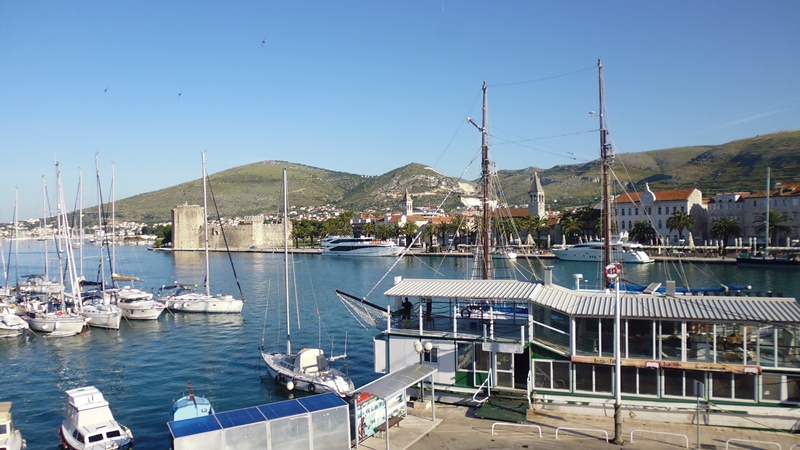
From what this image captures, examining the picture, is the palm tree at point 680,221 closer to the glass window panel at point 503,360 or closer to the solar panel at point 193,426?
the glass window panel at point 503,360

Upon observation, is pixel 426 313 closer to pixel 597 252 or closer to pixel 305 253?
pixel 597 252

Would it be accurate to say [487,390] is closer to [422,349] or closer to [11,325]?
[422,349]

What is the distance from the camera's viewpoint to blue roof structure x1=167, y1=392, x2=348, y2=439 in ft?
39.8

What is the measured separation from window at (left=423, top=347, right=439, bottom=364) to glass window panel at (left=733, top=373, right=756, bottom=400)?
27.0ft

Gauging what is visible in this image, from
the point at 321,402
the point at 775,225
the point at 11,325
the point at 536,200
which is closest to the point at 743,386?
the point at 321,402

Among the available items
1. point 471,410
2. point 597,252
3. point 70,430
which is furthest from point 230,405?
point 597,252

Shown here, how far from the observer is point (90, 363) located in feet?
108

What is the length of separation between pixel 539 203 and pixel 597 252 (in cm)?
4544

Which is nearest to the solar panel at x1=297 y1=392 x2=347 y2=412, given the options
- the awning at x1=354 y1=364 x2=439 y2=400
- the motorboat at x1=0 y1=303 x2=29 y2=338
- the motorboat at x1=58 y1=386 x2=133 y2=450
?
the awning at x1=354 y1=364 x2=439 y2=400

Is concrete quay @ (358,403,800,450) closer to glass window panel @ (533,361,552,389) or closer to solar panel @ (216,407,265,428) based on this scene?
glass window panel @ (533,361,552,389)

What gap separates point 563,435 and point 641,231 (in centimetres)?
10239

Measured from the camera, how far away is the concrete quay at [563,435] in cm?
1370

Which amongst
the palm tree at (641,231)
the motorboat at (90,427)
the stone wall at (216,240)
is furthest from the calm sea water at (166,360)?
the stone wall at (216,240)

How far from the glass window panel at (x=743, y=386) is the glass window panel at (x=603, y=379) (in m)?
3.13
